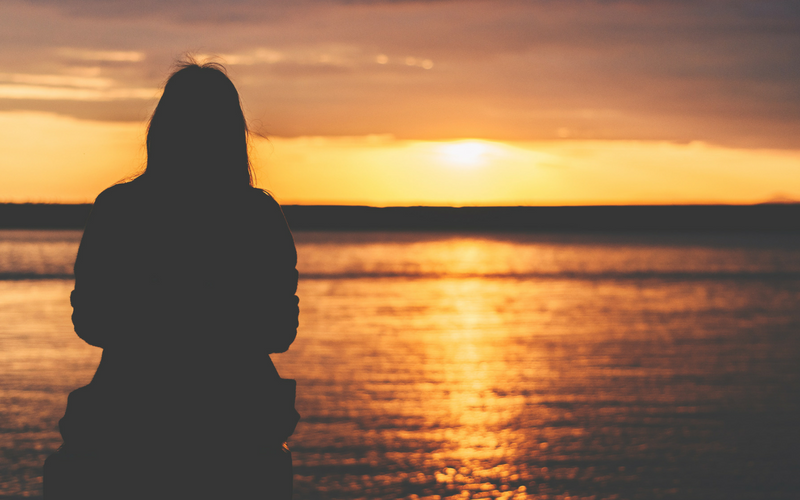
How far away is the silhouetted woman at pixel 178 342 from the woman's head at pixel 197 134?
0.02m

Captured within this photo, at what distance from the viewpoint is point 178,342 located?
1.81 meters

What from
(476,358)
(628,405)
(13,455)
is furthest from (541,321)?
(13,455)

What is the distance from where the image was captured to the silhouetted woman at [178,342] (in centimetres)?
179

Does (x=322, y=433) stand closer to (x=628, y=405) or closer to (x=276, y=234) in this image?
(x=628, y=405)

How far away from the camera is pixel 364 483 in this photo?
218 inches

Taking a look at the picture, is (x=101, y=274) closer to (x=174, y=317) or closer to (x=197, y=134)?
(x=174, y=317)

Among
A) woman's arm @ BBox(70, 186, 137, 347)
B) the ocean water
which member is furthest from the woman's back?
the ocean water

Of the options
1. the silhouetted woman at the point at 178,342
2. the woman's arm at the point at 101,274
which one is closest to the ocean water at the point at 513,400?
the silhouetted woman at the point at 178,342

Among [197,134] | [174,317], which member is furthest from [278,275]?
[197,134]

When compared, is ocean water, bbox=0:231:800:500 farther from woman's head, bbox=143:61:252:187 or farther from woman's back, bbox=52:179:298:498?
woman's head, bbox=143:61:252:187

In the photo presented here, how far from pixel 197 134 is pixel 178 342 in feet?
1.69

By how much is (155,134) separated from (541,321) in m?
13.9

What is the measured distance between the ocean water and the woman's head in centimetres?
390

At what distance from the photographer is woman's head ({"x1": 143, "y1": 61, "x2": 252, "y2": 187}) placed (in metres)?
1.88
